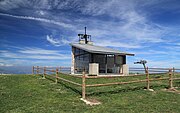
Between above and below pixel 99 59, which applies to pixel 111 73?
below

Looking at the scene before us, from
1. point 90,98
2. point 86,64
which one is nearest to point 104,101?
point 90,98

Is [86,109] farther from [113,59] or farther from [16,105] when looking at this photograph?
[113,59]

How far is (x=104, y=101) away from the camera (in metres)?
8.57

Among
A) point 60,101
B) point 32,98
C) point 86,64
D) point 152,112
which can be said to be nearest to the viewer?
point 152,112

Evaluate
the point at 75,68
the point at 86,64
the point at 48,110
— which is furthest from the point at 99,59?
the point at 48,110

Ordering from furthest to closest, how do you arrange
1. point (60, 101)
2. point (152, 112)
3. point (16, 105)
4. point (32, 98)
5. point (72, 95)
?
1. point (72, 95)
2. point (32, 98)
3. point (60, 101)
4. point (16, 105)
5. point (152, 112)

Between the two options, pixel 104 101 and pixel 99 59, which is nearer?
pixel 104 101

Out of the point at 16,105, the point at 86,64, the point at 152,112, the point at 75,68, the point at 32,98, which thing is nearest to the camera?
the point at 152,112

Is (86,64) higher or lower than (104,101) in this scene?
higher

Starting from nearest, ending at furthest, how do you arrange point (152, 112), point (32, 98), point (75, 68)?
1. point (152, 112)
2. point (32, 98)
3. point (75, 68)

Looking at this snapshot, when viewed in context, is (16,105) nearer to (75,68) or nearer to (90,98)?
(90,98)

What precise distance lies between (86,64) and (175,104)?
15438 mm

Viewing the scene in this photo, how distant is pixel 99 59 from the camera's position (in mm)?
23047

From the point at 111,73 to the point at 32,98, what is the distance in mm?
15197
